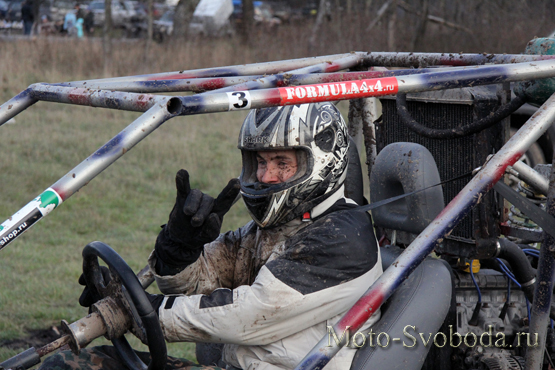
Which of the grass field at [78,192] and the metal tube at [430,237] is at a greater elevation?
the metal tube at [430,237]

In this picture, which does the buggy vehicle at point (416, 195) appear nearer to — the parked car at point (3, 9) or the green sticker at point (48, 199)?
the green sticker at point (48, 199)

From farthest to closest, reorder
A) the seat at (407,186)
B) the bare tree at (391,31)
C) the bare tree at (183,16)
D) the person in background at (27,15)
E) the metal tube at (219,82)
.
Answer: the person in background at (27,15) < the bare tree at (183,16) < the bare tree at (391,31) < the seat at (407,186) < the metal tube at (219,82)

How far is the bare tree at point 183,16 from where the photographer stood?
17784 millimetres

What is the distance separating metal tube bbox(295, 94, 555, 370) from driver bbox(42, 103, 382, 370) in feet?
0.89

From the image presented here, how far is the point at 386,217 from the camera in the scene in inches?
94.3

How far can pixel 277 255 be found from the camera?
233 cm

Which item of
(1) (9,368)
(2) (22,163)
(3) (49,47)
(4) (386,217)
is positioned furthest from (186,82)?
(3) (49,47)

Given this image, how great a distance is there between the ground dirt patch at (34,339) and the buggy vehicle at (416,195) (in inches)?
90.7

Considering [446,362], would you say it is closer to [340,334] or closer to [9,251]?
[340,334]

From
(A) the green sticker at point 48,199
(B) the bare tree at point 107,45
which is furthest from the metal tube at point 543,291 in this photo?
(B) the bare tree at point 107,45

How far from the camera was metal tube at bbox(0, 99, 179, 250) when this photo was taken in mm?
1513

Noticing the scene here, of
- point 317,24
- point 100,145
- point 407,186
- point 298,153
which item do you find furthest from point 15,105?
point 317,24

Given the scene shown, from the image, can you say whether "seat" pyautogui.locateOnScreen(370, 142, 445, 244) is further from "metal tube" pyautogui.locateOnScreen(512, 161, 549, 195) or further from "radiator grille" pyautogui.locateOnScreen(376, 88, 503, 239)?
"radiator grille" pyautogui.locateOnScreen(376, 88, 503, 239)

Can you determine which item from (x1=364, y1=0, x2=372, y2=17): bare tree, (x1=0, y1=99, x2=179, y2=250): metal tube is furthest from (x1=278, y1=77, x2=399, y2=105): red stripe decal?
(x1=364, y1=0, x2=372, y2=17): bare tree
